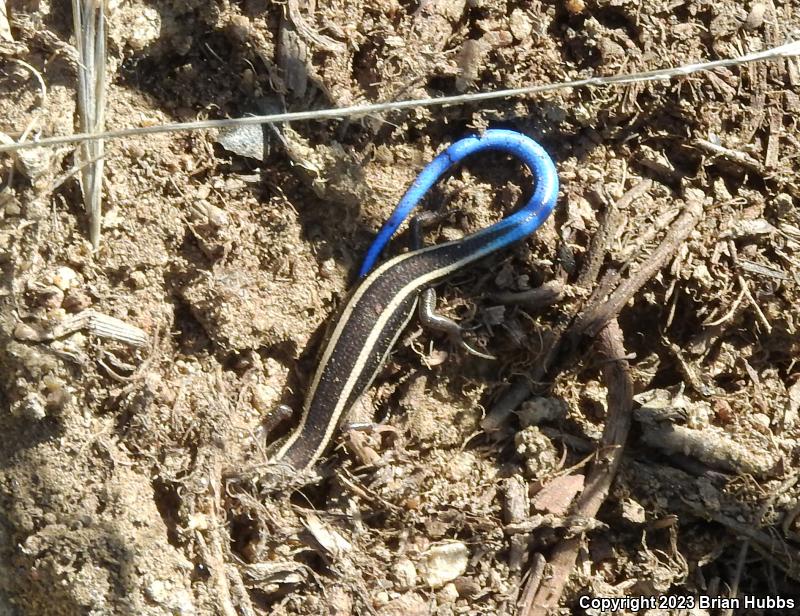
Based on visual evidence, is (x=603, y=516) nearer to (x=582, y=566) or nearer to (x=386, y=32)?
(x=582, y=566)

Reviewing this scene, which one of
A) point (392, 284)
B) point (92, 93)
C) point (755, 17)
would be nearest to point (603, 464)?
point (392, 284)

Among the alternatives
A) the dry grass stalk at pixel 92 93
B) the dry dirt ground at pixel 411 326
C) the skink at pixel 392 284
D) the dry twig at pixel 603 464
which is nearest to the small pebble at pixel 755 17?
the dry dirt ground at pixel 411 326

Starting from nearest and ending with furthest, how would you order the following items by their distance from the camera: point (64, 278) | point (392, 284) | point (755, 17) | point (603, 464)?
point (64, 278)
point (603, 464)
point (392, 284)
point (755, 17)

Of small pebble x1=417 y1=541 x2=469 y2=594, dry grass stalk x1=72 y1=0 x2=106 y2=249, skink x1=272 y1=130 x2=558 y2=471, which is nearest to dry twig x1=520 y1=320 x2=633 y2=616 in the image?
small pebble x1=417 y1=541 x2=469 y2=594

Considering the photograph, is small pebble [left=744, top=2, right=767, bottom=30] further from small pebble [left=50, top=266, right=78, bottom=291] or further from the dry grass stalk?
small pebble [left=50, top=266, right=78, bottom=291]

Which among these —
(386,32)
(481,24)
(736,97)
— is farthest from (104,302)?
(736,97)

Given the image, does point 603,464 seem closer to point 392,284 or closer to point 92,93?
point 392,284

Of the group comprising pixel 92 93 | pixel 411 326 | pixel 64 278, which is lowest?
pixel 411 326

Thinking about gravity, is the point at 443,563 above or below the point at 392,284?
below
